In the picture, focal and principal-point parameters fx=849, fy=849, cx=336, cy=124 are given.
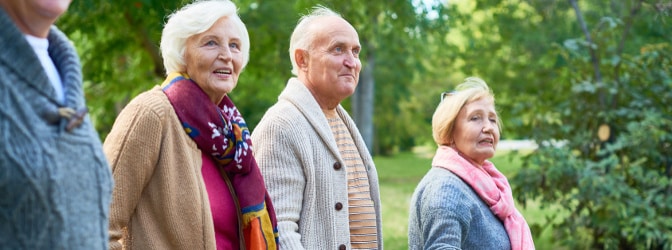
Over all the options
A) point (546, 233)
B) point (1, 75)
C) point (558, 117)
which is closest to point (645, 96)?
point (558, 117)

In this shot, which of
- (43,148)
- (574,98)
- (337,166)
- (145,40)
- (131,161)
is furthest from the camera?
(145,40)

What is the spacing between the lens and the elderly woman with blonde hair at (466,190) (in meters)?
3.63

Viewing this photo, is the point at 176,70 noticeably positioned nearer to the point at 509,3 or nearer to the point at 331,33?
the point at 331,33

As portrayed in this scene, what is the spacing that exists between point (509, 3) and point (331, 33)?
40.6 feet

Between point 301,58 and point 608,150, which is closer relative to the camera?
point 301,58

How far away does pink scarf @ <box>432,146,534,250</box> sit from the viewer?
12.3ft

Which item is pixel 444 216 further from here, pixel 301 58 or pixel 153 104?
pixel 153 104

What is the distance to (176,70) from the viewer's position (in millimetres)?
2975

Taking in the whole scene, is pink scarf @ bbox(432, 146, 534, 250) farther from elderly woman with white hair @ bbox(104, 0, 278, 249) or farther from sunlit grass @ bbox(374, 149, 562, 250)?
sunlit grass @ bbox(374, 149, 562, 250)

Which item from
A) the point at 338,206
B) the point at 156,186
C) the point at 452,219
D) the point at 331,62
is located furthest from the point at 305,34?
the point at 156,186

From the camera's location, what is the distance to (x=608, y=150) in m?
7.80

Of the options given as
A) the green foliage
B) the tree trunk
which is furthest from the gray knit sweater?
the tree trunk

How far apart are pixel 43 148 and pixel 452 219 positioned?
89.3 inches

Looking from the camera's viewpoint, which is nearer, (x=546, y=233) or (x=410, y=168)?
(x=546, y=233)
